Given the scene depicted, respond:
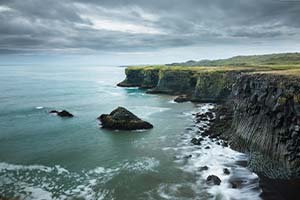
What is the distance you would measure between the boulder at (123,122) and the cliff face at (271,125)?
16761mm

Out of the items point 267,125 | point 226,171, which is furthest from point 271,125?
point 226,171

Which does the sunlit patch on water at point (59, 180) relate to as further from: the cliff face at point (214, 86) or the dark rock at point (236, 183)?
the cliff face at point (214, 86)

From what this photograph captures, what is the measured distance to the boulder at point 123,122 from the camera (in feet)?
182

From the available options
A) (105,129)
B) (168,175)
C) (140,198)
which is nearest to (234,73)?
(105,129)

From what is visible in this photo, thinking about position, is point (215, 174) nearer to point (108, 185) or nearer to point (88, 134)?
point (108, 185)

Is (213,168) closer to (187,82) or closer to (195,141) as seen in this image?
(195,141)

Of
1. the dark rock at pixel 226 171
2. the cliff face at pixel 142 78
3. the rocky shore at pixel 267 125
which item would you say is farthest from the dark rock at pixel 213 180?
the cliff face at pixel 142 78

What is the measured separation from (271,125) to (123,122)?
89.8ft

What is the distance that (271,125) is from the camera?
36281 millimetres

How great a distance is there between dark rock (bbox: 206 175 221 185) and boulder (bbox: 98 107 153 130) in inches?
971

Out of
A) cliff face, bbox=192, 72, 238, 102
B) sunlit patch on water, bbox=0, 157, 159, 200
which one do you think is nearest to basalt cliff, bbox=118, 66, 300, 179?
sunlit patch on water, bbox=0, 157, 159, 200

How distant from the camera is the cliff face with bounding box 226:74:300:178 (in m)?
31.9

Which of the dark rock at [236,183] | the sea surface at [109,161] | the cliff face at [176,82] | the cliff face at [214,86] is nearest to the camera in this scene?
the sea surface at [109,161]

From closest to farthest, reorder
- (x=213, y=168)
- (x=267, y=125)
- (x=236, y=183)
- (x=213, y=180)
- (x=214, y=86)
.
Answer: (x=236, y=183)
(x=213, y=180)
(x=213, y=168)
(x=267, y=125)
(x=214, y=86)
